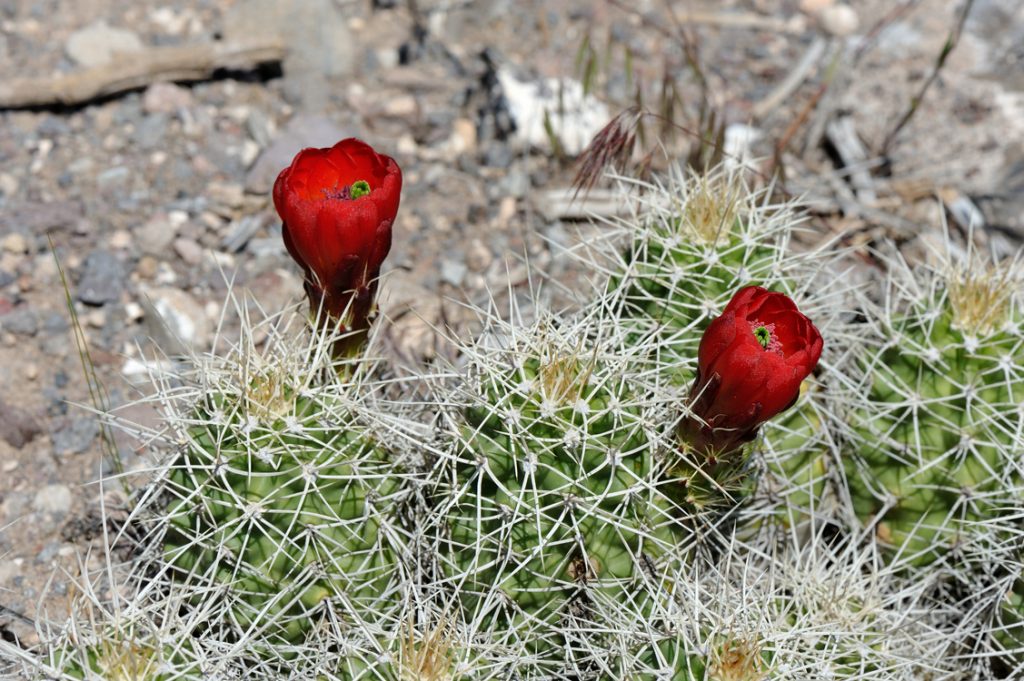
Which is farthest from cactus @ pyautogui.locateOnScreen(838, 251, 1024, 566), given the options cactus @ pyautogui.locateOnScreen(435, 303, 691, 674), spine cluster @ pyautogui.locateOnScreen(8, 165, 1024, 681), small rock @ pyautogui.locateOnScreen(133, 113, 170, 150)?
small rock @ pyautogui.locateOnScreen(133, 113, 170, 150)

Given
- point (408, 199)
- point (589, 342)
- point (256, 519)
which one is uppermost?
point (589, 342)

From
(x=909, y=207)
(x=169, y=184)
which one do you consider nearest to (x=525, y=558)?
(x=169, y=184)

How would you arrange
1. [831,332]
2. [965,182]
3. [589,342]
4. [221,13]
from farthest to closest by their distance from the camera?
[221,13]
[965,182]
[831,332]
[589,342]

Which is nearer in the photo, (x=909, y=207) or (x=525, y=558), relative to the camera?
(x=525, y=558)

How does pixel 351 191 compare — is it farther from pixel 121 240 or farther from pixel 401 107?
pixel 401 107

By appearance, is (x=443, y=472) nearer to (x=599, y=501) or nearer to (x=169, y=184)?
(x=599, y=501)

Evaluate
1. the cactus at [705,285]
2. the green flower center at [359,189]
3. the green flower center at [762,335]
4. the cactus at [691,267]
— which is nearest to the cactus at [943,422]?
the cactus at [705,285]

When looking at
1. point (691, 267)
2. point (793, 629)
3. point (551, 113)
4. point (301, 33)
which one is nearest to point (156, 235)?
point (301, 33)
